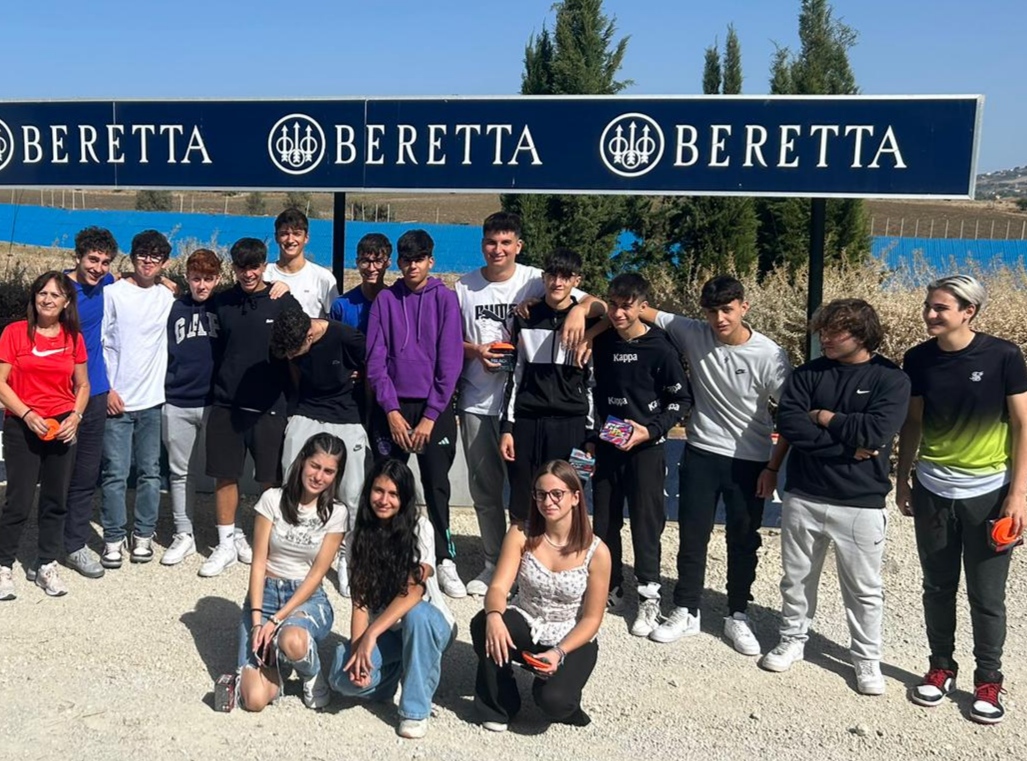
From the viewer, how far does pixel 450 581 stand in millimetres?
5219

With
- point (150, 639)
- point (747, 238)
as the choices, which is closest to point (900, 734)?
point (150, 639)

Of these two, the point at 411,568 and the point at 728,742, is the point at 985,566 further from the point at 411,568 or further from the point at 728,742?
the point at 411,568

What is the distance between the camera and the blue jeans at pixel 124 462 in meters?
5.35

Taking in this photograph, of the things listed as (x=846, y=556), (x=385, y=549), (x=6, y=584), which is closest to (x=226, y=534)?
(x=6, y=584)

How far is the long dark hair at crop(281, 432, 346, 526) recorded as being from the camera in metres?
4.23

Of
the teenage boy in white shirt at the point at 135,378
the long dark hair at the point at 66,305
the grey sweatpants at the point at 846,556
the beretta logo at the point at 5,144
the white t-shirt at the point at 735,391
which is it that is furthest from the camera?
the beretta logo at the point at 5,144

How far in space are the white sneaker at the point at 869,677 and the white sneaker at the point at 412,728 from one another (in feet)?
5.99

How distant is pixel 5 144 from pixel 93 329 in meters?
2.95

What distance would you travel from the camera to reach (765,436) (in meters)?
4.62

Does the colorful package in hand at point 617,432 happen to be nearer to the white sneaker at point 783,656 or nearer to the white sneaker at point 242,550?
the white sneaker at point 783,656

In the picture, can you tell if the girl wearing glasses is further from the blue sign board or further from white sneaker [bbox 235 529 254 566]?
the blue sign board

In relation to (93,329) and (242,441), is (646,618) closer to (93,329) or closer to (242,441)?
(242,441)

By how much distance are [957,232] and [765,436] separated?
4052cm

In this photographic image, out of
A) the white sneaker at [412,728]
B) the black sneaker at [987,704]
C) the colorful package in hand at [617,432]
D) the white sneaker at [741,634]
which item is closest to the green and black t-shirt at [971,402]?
the black sneaker at [987,704]
